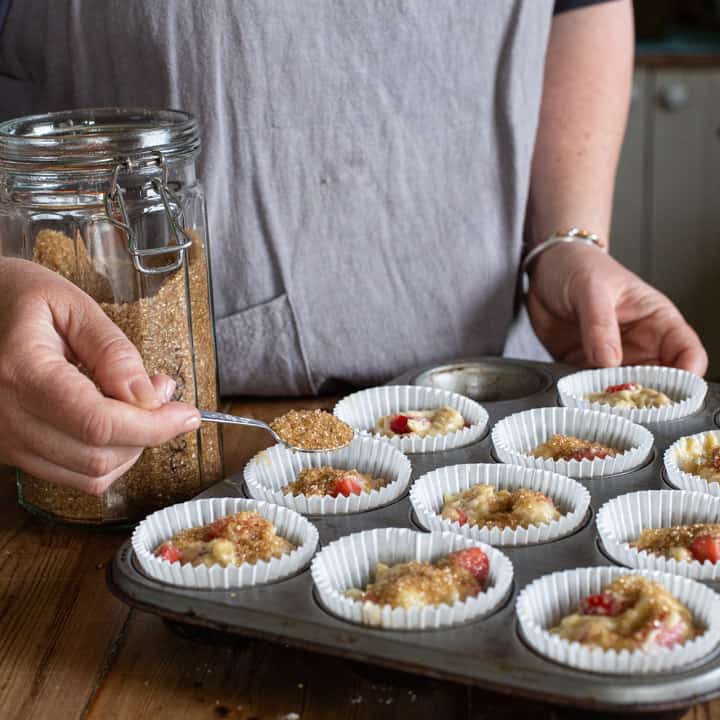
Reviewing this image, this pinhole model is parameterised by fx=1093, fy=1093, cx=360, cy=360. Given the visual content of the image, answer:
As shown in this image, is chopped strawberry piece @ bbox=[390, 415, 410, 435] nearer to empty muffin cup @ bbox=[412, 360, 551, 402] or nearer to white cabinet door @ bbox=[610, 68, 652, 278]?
empty muffin cup @ bbox=[412, 360, 551, 402]

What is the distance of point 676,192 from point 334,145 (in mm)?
2637

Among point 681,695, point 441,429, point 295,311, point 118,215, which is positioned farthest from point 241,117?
point 681,695

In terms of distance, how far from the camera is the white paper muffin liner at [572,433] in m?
1.55

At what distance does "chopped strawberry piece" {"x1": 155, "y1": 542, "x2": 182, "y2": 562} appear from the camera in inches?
50.7

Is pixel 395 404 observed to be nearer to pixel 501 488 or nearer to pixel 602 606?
pixel 501 488

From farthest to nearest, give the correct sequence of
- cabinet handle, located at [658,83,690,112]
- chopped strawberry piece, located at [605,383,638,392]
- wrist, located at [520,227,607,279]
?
cabinet handle, located at [658,83,690,112] < wrist, located at [520,227,607,279] < chopped strawberry piece, located at [605,383,638,392]

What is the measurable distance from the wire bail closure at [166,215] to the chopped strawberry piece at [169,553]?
35cm

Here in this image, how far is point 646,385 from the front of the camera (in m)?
1.94

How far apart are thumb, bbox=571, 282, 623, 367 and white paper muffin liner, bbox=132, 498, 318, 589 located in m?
0.79

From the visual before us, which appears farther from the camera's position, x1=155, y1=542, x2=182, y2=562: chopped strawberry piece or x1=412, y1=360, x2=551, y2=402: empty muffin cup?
x1=412, y1=360, x2=551, y2=402: empty muffin cup

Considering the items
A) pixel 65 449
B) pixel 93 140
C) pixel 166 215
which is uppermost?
pixel 93 140

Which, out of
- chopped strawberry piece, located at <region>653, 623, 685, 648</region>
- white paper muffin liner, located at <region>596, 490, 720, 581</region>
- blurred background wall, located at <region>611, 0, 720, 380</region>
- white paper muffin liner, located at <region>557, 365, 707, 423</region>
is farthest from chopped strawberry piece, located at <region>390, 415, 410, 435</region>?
blurred background wall, located at <region>611, 0, 720, 380</region>

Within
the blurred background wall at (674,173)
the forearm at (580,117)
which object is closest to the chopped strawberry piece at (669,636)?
the forearm at (580,117)

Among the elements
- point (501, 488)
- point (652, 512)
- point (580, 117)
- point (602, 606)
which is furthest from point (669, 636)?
point (580, 117)
